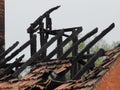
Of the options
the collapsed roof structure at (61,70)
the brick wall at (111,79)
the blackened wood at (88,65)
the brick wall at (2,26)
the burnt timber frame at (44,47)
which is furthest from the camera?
the brick wall at (2,26)

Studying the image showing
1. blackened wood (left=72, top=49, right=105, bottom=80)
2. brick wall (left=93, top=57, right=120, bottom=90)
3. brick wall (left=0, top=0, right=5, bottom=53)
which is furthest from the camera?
brick wall (left=0, top=0, right=5, bottom=53)

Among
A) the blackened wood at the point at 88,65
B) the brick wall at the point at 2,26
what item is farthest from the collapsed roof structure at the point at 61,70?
the brick wall at the point at 2,26

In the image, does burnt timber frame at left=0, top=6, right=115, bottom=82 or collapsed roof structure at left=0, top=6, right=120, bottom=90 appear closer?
collapsed roof structure at left=0, top=6, right=120, bottom=90

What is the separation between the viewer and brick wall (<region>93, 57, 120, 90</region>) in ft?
24.4

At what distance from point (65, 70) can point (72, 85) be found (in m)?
1.11

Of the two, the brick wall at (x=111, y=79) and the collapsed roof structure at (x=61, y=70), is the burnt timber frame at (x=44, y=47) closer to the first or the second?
the collapsed roof structure at (x=61, y=70)

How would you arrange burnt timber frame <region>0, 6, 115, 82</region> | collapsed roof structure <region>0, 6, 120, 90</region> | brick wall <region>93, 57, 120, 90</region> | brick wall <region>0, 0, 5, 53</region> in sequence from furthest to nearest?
brick wall <region>0, 0, 5, 53</region> → burnt timber frame <region>0, 6, 115, 82</region> → collapsed roof structure <region>0, 6, 120, 90</region> → brick wall <region>93, 57, 120, 90</region>

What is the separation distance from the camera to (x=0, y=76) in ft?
36.0

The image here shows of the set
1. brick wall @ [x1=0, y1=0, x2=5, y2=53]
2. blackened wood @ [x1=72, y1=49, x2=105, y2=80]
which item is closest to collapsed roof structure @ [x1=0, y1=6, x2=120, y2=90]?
blackened wood @ [x1=72, y1=49, x2=105, y2=80]

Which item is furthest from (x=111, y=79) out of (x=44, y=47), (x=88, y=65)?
(x=44, y=47)

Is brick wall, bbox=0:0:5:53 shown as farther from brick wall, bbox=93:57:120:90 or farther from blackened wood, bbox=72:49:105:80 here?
brick wall, bbox=93:57:120:90

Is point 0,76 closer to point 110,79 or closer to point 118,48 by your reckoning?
point 118,48

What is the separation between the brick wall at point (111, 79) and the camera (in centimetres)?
744

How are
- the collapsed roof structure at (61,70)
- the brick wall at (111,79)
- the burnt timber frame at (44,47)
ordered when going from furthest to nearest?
1. the burnt timber frame at (44,47)
2. the collapsed roof structure at (61,70)
3. the brick wall at (111,79)
